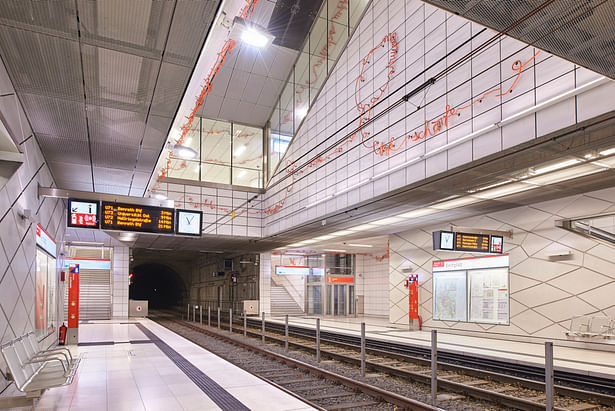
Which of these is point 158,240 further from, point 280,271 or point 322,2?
point 322,2

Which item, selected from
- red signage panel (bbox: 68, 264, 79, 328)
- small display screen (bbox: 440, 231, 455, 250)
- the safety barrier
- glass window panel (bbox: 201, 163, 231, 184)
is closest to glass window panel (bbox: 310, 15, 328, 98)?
glass window panel (bbox: 201, 163, 231, 184)

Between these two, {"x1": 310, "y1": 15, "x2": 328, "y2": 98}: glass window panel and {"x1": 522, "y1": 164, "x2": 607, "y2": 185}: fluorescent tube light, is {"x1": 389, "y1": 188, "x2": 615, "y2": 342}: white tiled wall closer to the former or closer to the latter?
{"x1": 522, "y1": 164, "x2": 607, "y2": 185}: fluorescent tube light

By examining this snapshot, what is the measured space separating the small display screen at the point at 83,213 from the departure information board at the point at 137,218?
0.40 feet

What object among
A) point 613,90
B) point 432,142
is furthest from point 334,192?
point 613,90

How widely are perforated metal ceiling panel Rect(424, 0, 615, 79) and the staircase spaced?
75.8 feet

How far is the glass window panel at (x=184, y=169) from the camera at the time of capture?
66.3 ft

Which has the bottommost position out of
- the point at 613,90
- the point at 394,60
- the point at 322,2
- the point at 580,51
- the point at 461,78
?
the point at 580,51

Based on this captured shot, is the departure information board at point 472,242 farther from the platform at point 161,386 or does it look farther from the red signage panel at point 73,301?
the red signage panel at point 73,301

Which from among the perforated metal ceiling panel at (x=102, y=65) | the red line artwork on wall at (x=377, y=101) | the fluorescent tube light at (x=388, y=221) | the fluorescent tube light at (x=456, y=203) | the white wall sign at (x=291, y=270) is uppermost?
the red line artwork on wall at (x=377, y=101)

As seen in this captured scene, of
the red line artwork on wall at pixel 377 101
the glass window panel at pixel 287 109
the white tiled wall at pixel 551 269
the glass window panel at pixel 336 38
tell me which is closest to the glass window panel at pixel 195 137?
the glass window panel at pixel 287 109

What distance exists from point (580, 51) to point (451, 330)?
12.0 m

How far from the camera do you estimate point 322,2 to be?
17969 millimetres

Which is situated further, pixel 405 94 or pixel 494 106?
→ pixel 405 94

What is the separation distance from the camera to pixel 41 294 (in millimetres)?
8414
